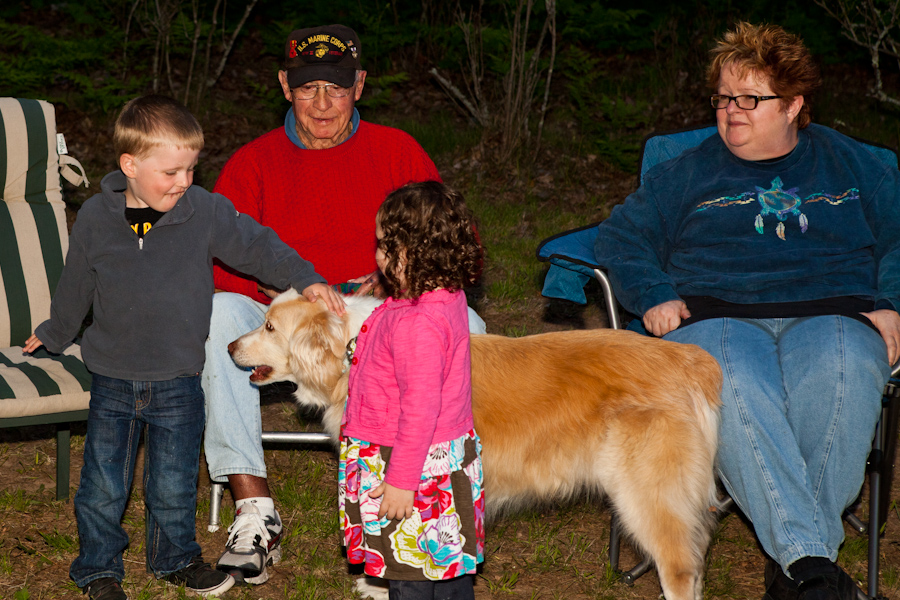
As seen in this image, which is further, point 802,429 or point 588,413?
point 802,429

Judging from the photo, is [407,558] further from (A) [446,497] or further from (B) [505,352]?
(B) [505,352]

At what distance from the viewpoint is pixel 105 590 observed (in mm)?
2512

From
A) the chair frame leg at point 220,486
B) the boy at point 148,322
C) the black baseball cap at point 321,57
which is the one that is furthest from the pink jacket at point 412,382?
the black baseball cap at point 321,57

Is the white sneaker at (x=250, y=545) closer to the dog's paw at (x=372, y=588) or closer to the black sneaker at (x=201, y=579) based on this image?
the black sneaker at (x=201, y=579)

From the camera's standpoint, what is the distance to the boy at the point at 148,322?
2393mm

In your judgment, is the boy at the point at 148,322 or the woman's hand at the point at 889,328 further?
the woman's hand at the point at 889,328

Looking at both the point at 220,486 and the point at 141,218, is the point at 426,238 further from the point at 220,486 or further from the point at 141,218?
the point at 220,486

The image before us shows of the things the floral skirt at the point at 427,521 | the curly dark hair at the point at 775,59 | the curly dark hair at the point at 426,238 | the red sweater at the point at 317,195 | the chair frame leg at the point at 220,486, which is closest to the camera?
the curly dark hair at the point at 426,238

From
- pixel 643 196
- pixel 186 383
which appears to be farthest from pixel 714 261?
pixel 186 383

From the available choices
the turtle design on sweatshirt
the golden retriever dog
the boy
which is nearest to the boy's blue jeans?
the boy

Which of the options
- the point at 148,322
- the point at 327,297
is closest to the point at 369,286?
the point at 327,297

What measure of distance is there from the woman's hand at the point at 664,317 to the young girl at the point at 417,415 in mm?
831

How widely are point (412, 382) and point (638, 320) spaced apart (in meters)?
1.36

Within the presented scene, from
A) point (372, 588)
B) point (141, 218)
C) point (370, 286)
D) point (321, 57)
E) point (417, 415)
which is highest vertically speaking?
point (321, 57)
